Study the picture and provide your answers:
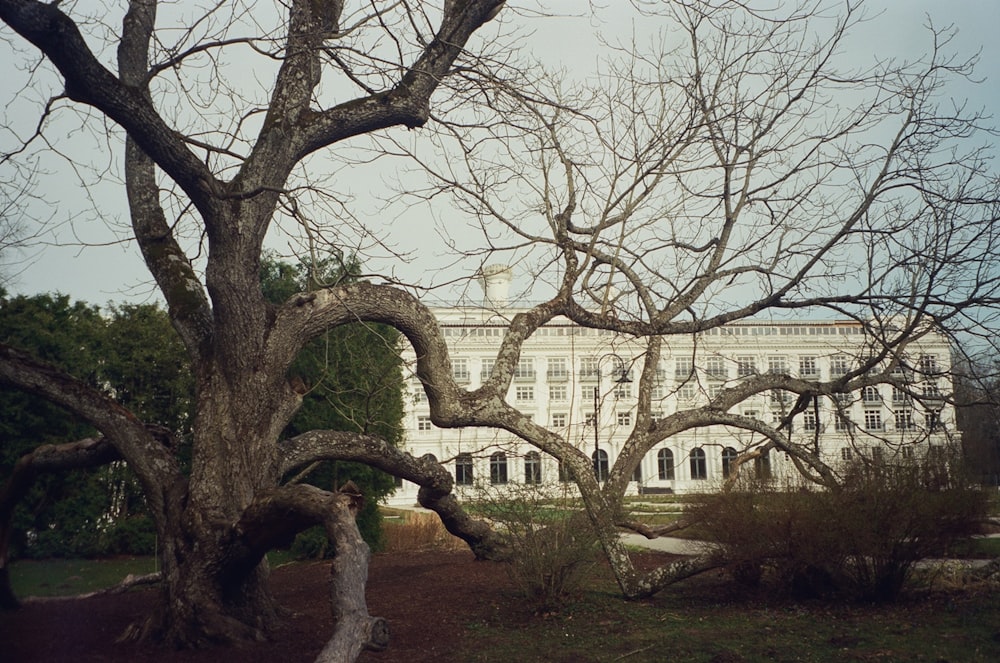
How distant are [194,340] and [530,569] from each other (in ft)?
12.0

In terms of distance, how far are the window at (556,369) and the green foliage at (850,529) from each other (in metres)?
39.2

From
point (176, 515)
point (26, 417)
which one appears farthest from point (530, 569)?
point (26, 417)

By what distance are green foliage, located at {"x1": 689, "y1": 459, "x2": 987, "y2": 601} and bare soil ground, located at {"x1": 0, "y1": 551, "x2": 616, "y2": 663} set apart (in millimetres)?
2501

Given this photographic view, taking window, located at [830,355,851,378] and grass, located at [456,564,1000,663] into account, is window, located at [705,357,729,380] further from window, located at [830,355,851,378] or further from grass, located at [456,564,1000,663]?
grass, located at [456,564,1000,663]

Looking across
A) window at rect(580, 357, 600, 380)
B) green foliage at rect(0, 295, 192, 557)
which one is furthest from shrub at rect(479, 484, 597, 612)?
green foliage at rect(0, 295, 192, 557)

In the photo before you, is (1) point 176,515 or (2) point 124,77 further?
(2) point 124,77

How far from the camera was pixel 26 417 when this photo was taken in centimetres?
1279

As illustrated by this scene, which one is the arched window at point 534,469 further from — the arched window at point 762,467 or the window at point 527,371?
the window at point 527,371

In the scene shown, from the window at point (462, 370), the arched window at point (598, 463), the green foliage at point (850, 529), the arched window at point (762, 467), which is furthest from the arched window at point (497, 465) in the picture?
the window at point (462, 370)

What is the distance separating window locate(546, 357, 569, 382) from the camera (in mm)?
47659

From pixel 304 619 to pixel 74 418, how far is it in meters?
8.25

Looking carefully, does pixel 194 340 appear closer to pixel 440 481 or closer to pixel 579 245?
pixel 440 481

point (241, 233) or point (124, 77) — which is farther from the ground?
point (124, 77)

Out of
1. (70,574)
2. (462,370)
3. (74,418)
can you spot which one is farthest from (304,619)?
(462,370)
